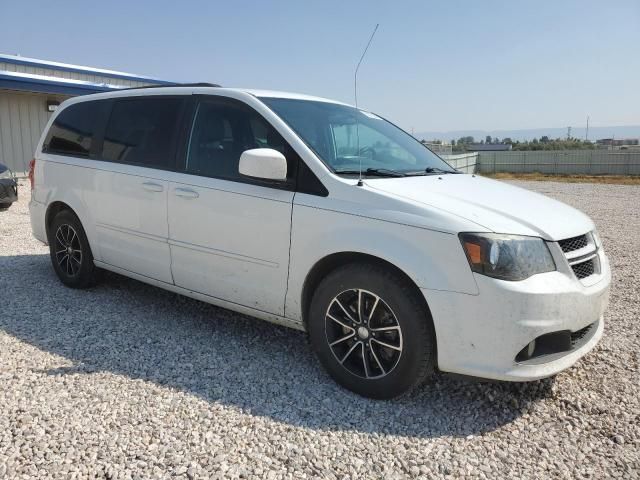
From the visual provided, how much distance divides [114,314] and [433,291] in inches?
116

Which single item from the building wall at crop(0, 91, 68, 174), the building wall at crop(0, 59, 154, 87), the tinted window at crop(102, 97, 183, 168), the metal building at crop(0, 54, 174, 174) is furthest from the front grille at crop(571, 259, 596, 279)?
the building wall at crop(0, 59, 154, 87)

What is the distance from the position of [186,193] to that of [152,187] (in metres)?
0.41

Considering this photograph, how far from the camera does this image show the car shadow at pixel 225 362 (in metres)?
3.02

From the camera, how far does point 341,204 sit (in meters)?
3.18

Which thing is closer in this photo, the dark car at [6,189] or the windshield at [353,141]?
the windshield at [353,141]

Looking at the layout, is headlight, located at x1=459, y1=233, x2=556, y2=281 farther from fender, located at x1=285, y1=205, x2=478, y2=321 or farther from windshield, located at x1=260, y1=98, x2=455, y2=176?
windshield, located at x1=260, y1=98, x2=455, y2=176

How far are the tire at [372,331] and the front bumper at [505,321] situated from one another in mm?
116

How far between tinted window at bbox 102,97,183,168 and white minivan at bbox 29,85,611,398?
14 mm

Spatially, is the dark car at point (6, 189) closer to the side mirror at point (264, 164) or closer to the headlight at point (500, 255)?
the side mirror at point (264, 164)

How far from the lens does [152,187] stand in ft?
13.6

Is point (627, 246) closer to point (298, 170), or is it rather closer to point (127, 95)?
point (298, 170)

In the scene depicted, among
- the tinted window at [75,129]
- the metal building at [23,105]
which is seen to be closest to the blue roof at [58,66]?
the metal building at [23,105]

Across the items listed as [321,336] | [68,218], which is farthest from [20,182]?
[321,336]

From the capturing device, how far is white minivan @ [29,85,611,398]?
281 centimetres
